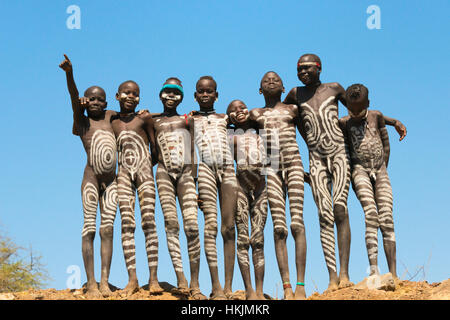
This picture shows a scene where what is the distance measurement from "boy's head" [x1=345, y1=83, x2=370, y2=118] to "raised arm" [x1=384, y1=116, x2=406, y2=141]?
0.76 metres

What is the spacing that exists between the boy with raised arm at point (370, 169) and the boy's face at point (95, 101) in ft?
13.3

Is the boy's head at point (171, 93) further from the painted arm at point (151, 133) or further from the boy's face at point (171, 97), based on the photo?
the painted arm at point (151, 133)

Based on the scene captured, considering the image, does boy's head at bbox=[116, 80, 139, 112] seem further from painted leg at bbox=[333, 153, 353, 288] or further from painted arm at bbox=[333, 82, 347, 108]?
painted leg at bbox=[333, 153, 353, 288]

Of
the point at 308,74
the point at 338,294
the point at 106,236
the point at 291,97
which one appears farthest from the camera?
the point at 291,97

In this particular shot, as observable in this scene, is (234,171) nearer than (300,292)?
No

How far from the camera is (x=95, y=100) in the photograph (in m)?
12.0

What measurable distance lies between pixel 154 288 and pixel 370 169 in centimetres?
407

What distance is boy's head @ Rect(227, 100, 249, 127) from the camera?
39.6 feet

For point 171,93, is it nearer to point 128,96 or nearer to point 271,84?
point 128,96

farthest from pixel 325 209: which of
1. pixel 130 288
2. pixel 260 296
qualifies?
pixel 130 288

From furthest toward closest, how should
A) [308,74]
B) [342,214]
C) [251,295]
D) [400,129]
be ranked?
[400,129] → [308,74] → [342,214] → [251,295]

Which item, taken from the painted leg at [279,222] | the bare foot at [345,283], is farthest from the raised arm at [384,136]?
the bare foot at [345,283]

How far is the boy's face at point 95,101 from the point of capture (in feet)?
39.4

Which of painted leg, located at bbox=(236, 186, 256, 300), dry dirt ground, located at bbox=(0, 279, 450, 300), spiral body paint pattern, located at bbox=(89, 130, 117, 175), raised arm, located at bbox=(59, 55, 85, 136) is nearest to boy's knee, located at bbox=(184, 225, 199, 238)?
painted leg, located at bbox=(236, 186, 256, 300)
